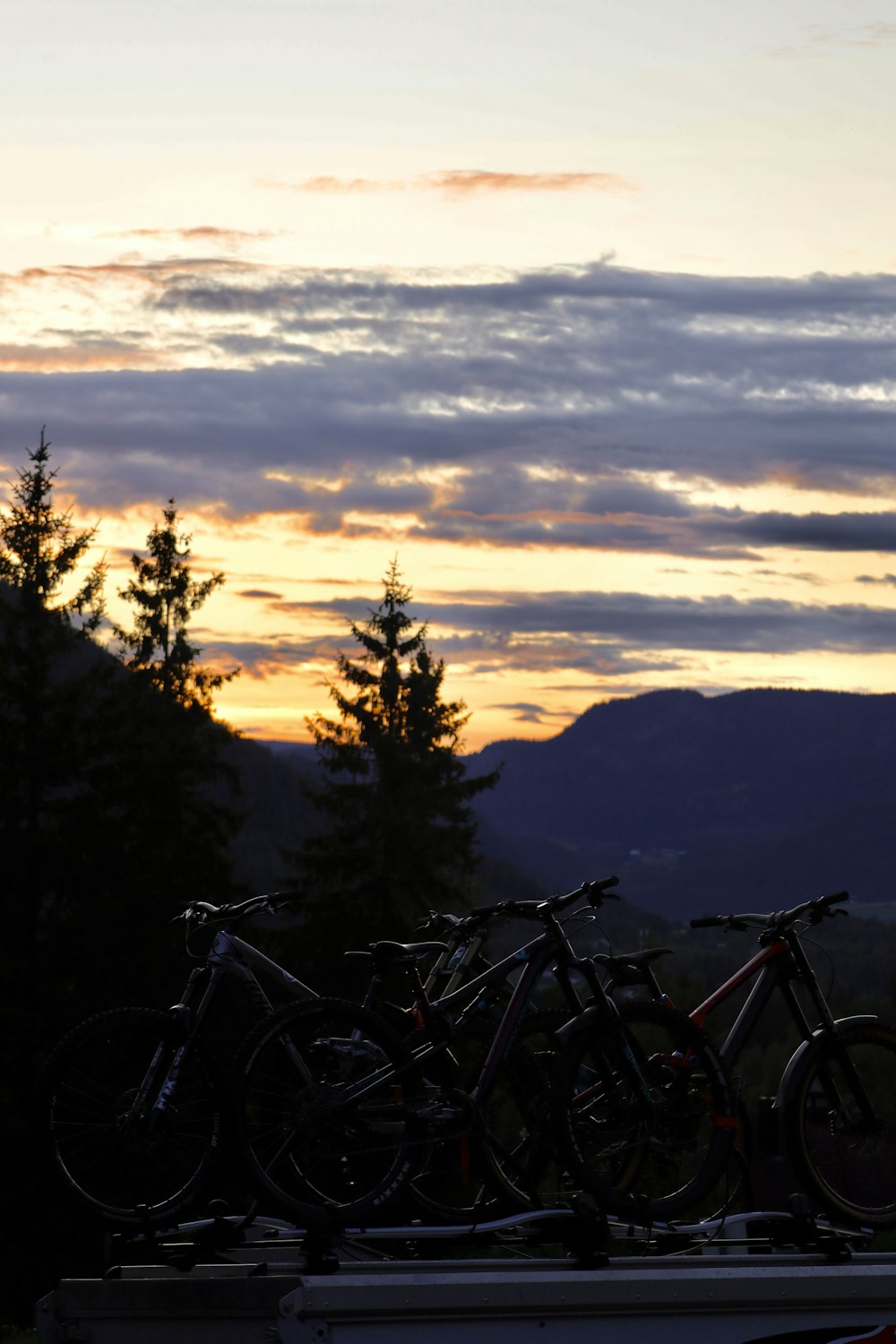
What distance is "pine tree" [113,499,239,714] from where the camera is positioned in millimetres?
44781

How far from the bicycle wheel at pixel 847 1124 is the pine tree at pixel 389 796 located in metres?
27.5

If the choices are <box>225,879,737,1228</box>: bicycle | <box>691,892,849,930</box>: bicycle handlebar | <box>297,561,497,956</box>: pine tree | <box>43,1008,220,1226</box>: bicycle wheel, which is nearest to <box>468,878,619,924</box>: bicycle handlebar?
<box>225,879,737,1228</box>: bicycle

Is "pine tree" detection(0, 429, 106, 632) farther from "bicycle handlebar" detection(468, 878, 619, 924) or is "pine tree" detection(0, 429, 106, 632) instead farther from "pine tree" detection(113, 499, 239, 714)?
"bicycle handlebar" detection(468, 878, 619, 924)

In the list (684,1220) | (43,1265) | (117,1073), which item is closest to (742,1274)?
(684,1220)

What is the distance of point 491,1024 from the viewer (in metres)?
6.33

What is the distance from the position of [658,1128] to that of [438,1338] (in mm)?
1891

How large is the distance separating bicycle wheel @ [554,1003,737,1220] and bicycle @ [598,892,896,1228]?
119 millimetres

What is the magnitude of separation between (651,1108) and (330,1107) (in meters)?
1.29

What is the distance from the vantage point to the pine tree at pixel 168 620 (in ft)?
147

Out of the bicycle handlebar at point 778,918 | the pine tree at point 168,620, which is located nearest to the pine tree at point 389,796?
the pine tree at point 168,620

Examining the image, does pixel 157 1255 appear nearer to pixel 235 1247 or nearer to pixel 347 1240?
pixel 235 1247

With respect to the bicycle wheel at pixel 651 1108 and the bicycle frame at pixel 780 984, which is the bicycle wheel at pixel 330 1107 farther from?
the bicycle frame at pixel 780 984

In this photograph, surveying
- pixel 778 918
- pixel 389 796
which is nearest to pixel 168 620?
pixel 389 796

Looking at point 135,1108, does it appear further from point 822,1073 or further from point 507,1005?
point 822,1073
